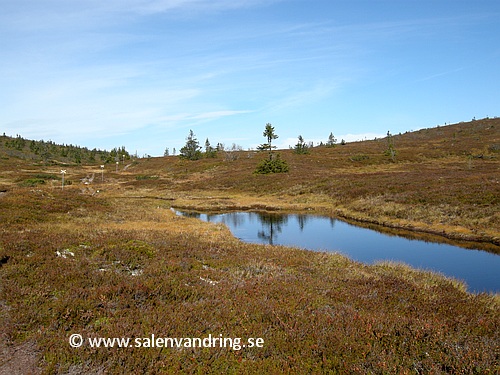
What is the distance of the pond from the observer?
18044 mm

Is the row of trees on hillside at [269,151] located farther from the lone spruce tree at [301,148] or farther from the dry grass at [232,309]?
the dry grass at [232,309]

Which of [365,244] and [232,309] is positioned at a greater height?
[232,309]

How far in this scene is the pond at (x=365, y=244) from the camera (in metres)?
18.0

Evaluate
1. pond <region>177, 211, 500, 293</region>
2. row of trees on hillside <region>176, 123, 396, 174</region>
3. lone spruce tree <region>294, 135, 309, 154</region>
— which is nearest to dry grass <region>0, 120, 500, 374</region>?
pond <region>177, 211, 500, 293</region>

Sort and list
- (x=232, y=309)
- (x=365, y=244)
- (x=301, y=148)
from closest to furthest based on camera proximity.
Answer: (x=232, y=309) → (x=365, y=244) → (x=301, y=148)

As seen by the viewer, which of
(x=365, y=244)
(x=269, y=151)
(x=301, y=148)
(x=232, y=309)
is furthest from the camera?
(x=301, y=148)

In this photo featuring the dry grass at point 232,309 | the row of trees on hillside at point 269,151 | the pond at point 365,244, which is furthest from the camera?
→ the row of trees on hillside at point 269,151

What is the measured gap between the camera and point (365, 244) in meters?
25.1

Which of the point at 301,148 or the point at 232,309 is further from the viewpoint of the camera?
the point at 301,148

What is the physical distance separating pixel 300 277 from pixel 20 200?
998 inches

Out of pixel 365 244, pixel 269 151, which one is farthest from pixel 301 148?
pixel 365 244

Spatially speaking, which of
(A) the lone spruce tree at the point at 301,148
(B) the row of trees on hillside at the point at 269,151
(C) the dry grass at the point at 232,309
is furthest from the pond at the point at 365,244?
(A) the lone spruce tree at the point at 301,148

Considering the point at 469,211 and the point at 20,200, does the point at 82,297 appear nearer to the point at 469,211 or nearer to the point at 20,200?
the point at 20,200

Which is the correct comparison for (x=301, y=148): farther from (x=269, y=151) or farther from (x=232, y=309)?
(x=232, y=309)
